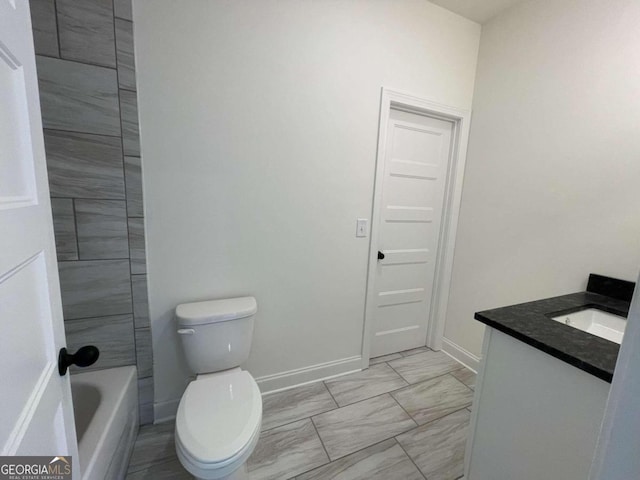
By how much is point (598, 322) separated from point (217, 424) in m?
1.81

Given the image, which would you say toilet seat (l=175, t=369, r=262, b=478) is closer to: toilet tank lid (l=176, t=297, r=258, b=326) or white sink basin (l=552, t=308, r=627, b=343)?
toilet tank lid (l=176, t=297, r=258, b=326)

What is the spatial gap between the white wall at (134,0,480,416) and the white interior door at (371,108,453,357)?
0.80 feet

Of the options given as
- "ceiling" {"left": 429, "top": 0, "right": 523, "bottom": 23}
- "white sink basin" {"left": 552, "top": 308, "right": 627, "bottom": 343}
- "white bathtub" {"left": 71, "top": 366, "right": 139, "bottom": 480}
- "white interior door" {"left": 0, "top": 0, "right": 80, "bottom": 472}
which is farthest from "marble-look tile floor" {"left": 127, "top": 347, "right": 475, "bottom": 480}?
"ceiling" {"left": 429, "top": 0, "right": 523, "bottom": 23}

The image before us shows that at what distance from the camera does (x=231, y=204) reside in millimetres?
1547

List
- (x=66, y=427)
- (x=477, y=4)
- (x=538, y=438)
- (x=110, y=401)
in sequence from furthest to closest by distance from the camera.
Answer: (x=477, y=4), (x=110, y=401), (x=538, y=438), (x=66, y=427)

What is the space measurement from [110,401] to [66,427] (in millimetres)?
697

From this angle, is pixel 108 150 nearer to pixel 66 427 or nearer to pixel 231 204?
pixel 231 204

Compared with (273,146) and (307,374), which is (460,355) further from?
(273,146)

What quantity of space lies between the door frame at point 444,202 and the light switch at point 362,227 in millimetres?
56

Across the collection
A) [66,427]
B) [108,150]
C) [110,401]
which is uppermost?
[108,150]

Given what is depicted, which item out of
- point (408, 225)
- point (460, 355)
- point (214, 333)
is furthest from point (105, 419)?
point (460, 355)

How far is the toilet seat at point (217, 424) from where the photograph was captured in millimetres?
963

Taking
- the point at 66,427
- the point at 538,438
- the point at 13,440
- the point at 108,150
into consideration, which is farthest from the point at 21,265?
the point at 538,438

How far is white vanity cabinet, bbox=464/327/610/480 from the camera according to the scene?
0.83m
